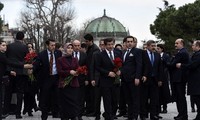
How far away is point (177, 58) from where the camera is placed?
14125 millimetres

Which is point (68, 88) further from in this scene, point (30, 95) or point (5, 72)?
point (30, 95)

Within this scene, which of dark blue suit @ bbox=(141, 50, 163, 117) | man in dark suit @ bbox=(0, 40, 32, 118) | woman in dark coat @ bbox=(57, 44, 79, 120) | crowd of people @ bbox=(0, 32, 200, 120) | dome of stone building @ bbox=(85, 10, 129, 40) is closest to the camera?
woman in dark coat @ bbox=(57, 44, 79, 120)

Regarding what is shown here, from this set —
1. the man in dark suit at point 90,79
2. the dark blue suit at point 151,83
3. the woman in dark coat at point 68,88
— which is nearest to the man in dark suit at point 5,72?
the woman in dark coat at point 68,88

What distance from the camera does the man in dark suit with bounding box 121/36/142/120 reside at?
13898mm

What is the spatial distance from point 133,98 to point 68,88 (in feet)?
7.96

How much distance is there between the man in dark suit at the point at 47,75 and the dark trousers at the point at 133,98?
2013mm

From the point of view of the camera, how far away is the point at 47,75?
45.3 feet

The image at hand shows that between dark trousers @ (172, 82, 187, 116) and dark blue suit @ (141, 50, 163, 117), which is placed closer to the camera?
dark trousers @ (172, 82, 187, 116)

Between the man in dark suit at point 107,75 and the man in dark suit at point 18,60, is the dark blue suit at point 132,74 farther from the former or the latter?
the man in dark suit at point 18,60

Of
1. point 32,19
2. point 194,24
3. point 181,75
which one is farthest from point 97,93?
point 32,19

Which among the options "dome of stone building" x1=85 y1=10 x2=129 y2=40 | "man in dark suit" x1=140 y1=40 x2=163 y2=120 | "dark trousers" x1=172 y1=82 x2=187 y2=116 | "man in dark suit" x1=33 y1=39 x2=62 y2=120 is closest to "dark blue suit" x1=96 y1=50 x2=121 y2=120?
"man in dark suit" x1=33 y1=39 x2=62 y2=120

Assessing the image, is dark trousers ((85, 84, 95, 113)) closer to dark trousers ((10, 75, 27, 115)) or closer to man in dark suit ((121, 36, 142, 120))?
dark trousers ((10, 75, 27, 115))

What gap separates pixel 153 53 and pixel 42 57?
3.25 m

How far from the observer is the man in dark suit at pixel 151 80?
14638 mm
